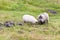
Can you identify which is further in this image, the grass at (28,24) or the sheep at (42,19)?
the sheep at (42,19)

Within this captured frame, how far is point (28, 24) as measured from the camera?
77.5 feet

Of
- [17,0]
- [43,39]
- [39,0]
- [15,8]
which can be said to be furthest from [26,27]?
[39,0]

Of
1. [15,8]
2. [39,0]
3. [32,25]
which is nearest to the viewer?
[32,25]

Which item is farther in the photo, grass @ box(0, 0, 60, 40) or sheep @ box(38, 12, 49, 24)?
sheep @ box(38, 12, 49, 24)

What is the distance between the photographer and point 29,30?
68.3 feet

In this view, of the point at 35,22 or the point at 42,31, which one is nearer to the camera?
the point at 42,31

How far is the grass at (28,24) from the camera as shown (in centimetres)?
1740

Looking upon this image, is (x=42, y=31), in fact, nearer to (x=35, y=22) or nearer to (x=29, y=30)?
(x=29, y=30)

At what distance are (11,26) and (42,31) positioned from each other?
9.57 feet

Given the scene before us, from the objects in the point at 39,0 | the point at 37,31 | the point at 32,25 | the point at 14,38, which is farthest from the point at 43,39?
the point at 39,0

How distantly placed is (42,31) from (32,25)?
276 cm

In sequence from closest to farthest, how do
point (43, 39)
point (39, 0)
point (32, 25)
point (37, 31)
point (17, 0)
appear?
point (43, 39) < point (37, 31) < point (32, 25) < point (17, 0) < point (39, 0)

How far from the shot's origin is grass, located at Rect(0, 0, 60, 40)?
17.4 m

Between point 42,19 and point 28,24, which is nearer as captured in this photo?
point 28,24
